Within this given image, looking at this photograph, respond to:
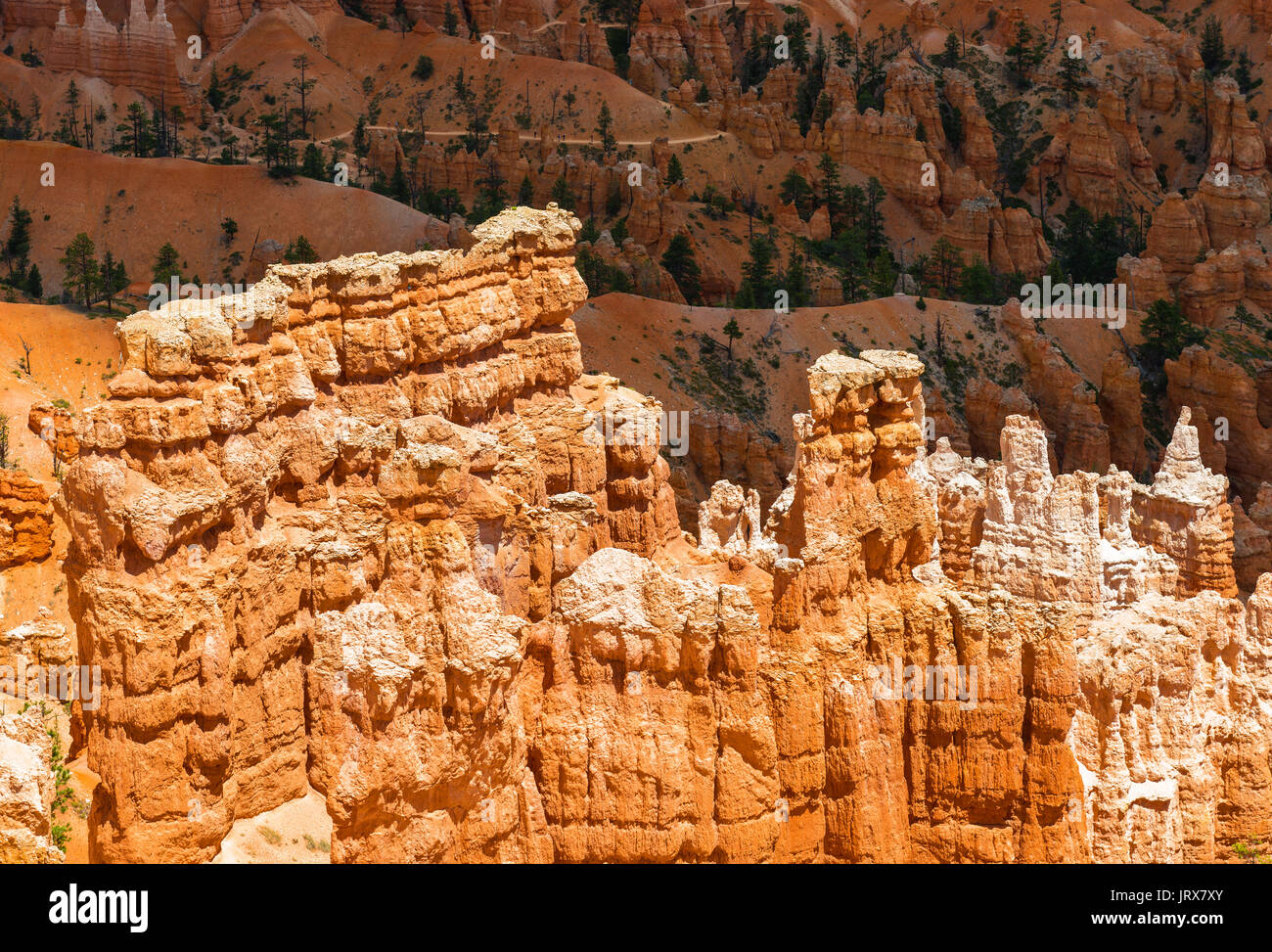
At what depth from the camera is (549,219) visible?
124ft

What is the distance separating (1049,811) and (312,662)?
31.6 ft

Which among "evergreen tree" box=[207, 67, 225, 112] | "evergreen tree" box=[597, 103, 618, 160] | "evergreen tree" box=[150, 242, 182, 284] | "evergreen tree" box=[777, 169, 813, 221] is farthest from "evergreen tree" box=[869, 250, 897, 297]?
"evergreen tree" box=[207, 67, 225, 112]

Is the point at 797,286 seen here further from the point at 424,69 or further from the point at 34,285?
the point at 424,69

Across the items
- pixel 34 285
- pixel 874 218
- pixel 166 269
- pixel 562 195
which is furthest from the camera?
pixel 874 218

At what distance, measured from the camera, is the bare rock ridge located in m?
20.5

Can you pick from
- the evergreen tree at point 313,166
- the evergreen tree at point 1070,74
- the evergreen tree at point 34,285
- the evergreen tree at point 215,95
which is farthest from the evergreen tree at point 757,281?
the evergreen tree at point 215,95

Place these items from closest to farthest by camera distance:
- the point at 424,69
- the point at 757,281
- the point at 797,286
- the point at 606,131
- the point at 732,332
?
the point at 732,332 < the point at 757,281 < the point at 797,286 < the point at 606,131 < the point at 424,69

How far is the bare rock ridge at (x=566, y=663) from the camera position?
20.5 meters

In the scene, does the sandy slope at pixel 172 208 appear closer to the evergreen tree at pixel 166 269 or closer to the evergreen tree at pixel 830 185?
the evergreen tree at pixel 166 269

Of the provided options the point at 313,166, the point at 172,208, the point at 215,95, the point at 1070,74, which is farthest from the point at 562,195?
the point at 1070,74

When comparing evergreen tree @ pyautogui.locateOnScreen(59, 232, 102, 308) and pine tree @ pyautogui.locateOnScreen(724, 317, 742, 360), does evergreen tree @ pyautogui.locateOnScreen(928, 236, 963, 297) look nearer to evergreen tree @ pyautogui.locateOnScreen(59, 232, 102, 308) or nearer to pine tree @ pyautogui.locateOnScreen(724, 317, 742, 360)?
pine tree @ pyautogui.locateOnScreen(724, 317, 742, 360)

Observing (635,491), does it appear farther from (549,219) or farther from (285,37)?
(285,37)

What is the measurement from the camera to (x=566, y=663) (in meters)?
22.0

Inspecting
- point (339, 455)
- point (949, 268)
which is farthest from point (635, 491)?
point (949, 268)
